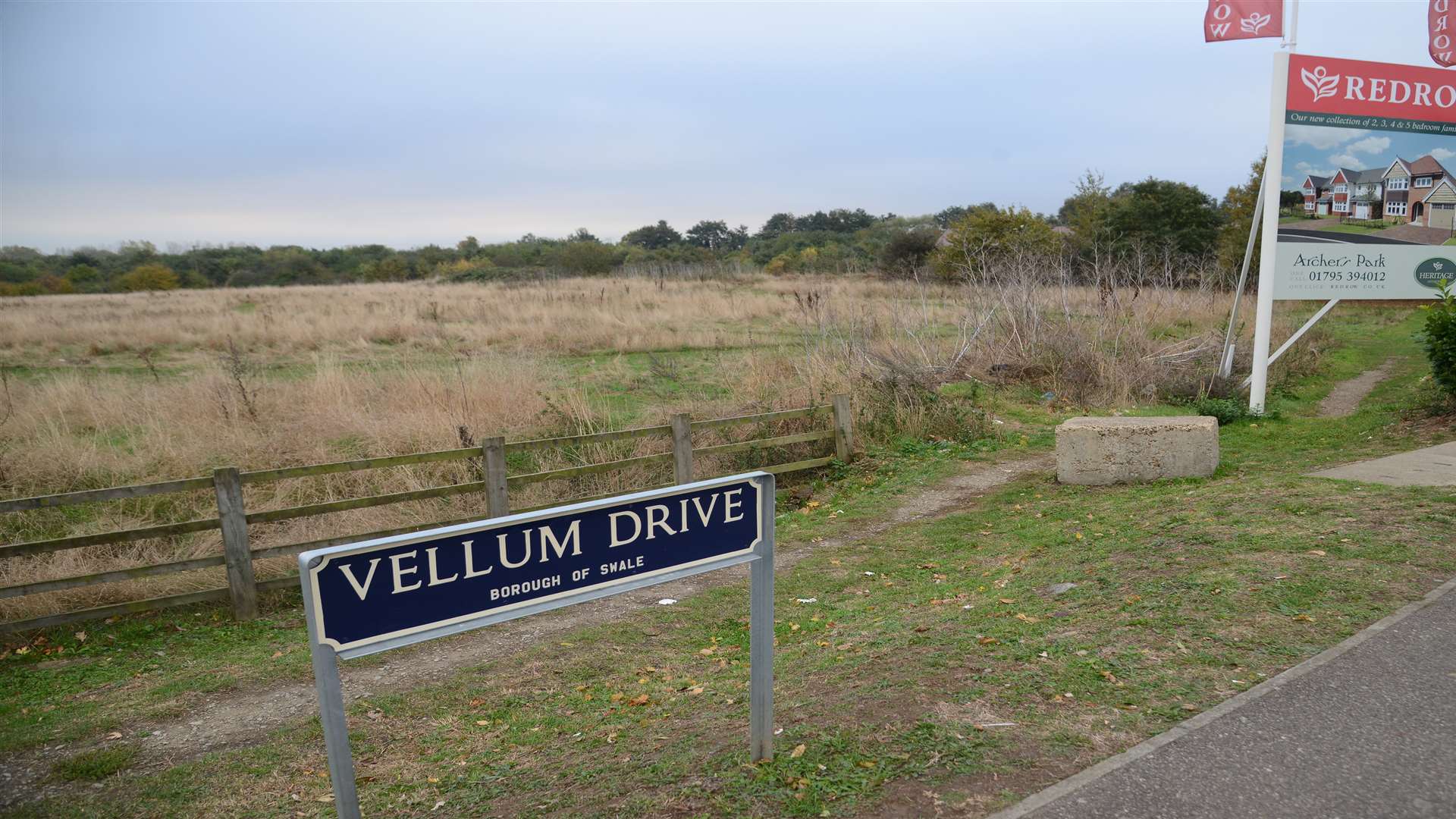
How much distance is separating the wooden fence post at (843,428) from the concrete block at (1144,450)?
9.22 feet

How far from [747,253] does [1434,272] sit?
2270 inches

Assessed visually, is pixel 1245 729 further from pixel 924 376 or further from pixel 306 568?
pixel 924 376

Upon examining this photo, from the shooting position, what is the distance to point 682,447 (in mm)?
10070

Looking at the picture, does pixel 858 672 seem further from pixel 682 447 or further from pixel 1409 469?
pixel 1409 469

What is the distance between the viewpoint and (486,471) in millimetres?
8555

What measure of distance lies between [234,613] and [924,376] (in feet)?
32.0

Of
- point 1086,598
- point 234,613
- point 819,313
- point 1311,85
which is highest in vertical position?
point 1311,85

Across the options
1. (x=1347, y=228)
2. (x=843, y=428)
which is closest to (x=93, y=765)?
(x=843, y=428)

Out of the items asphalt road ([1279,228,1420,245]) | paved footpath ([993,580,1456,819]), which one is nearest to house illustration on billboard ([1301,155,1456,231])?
asphalt road ([1279,228,1420,245])

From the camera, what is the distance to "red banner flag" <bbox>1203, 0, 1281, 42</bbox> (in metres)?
12.5

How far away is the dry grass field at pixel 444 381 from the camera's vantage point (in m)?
9.64

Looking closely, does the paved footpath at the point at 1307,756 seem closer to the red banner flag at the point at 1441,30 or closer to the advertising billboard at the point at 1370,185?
the advertising billboard at the point at 1370,185

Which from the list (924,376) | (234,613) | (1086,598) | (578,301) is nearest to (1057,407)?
(924,376)

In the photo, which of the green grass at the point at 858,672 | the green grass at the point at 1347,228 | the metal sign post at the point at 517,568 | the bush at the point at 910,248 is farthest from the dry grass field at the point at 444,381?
the bush at the point at 910,248
